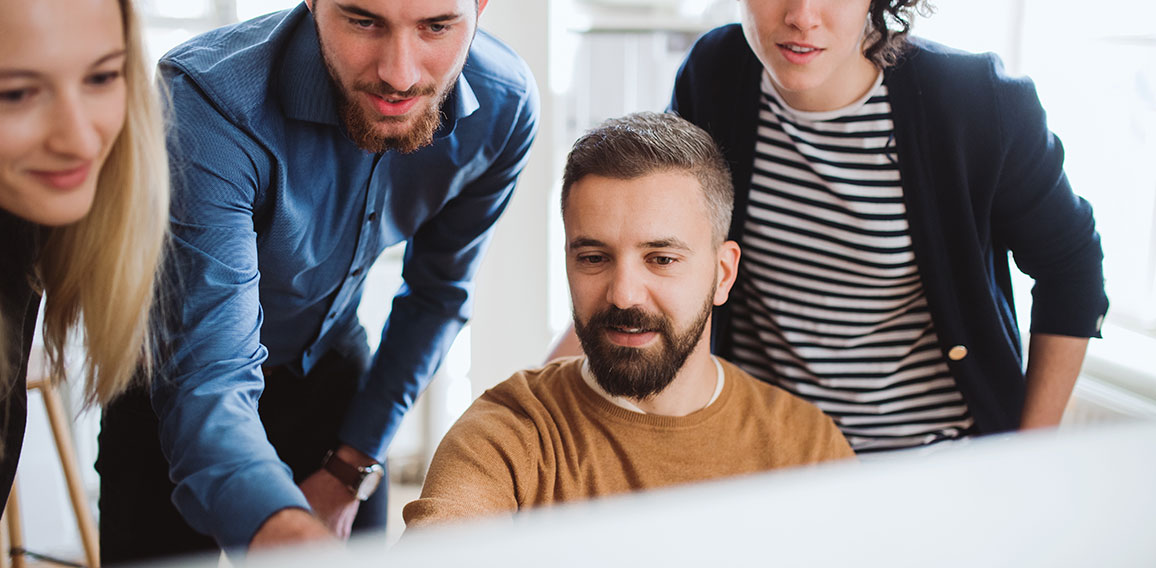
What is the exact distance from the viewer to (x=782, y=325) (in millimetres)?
1159

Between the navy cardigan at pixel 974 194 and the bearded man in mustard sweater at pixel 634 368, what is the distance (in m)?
0.09

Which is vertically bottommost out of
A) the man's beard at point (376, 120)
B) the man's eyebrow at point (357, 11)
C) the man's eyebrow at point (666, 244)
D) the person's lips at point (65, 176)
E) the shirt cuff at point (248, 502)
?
the shirt cuff at point (248, 502)

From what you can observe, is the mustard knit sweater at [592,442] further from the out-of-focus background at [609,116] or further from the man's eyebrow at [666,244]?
the out-of-focus background at [609,116]

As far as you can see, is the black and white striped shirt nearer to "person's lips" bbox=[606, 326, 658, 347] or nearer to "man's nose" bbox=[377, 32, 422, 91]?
"person's lips" bbox=[606, 326, 658, 347]

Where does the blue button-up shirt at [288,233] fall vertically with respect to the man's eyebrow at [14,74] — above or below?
below

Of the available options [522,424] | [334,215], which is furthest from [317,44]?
[522,424]

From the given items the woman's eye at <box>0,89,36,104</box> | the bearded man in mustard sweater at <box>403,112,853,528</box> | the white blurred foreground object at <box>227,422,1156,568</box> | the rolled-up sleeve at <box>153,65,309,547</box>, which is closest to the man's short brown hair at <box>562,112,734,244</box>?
the bearded man in mustard sweater at <box>403,112,853,528</box>

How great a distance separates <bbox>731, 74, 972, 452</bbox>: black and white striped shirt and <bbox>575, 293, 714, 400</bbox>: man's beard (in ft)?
0.47

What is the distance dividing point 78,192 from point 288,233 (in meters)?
0.31

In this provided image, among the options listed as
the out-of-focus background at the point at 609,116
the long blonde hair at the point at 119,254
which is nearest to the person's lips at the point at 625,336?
the long blonde hair at the point at 119,254

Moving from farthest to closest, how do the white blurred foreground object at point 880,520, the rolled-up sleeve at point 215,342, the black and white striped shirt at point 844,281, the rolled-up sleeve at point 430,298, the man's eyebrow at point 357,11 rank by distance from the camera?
the rolled-up sleeve at point 430,298 < the black and white striped shirt at point 844,281 < the man's eyebrow at point 357,11 < the rolled-up sleeve at point 215,342 < the white blurred foreground object at point 880,520

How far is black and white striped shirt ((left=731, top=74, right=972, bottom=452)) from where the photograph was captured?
1.08 metres

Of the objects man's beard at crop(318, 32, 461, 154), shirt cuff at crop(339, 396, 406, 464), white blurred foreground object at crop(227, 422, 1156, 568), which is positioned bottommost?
shirt cuff at crop(339, 396, 406, 464)

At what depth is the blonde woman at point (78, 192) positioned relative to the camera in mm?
602
